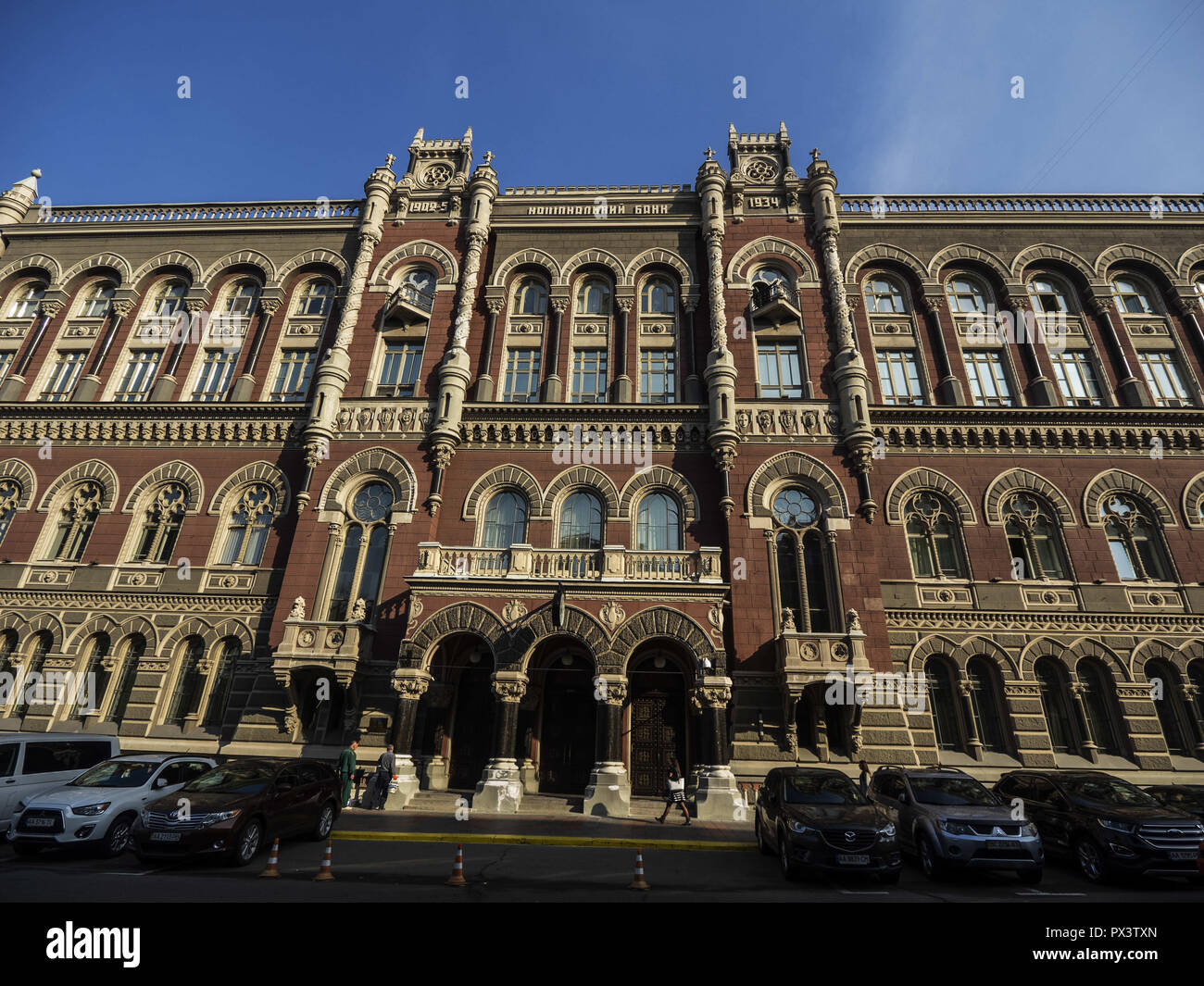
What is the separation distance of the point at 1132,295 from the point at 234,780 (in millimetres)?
36678

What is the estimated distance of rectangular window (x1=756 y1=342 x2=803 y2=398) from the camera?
24.9 m

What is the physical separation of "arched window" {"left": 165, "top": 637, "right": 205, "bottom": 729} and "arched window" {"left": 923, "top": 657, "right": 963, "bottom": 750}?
2549cm

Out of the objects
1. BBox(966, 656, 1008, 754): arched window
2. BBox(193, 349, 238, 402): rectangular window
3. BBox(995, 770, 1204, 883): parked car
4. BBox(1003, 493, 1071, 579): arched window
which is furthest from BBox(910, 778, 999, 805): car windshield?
BBox(193, 349, 238, 402): rectangular window

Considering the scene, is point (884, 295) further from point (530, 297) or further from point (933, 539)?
point (530, 297)

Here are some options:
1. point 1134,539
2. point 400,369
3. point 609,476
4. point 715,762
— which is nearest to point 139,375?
point 400,369

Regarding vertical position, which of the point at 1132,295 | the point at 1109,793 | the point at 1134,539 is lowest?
the point at 1109,793

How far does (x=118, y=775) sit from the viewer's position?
1334 cm

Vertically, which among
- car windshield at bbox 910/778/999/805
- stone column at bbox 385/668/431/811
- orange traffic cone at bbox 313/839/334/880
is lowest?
orange traffic cone at bbox 313/839/334/880

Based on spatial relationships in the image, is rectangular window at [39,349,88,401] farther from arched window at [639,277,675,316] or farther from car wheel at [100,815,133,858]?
arched window at [639,277,675,316]

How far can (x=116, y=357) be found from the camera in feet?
90.0

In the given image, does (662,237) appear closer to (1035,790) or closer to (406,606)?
(406,606)

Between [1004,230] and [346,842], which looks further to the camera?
[1004,230]
